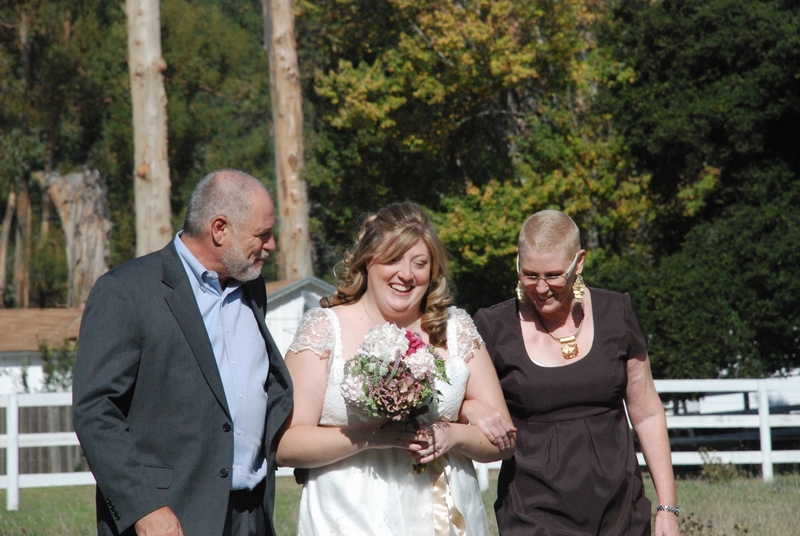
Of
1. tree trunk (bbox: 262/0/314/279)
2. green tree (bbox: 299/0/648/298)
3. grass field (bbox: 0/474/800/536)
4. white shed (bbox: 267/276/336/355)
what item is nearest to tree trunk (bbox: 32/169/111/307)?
green tree (bbox: 299/0/648/298)

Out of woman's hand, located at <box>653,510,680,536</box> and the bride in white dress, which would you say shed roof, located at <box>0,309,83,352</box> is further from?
woman's hand, located at <box>653,510,680,536</box>

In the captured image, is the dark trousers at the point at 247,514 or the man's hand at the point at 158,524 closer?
the man's hand at the point at 158,524

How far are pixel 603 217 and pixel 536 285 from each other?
15.9 m

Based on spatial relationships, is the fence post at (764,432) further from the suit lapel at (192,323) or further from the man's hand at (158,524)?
the man's hand at (158,524)

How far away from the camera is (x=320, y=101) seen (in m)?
29.5

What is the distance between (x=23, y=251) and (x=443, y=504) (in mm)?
41400

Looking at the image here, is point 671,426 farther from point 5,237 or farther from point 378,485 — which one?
point 5,237

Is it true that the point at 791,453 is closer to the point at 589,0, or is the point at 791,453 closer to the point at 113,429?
the point at 113,429

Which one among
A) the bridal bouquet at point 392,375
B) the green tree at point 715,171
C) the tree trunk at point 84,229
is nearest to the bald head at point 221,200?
the bridal bouquet at point 392,375

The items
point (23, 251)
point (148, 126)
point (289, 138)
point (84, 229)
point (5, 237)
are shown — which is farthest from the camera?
point (5, 237)

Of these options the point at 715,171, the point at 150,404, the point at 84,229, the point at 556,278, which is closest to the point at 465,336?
the point at 556,278

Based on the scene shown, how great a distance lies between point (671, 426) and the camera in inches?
505

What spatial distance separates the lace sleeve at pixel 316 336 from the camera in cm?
428

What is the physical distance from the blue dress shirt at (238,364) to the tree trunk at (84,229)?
28606 mm
